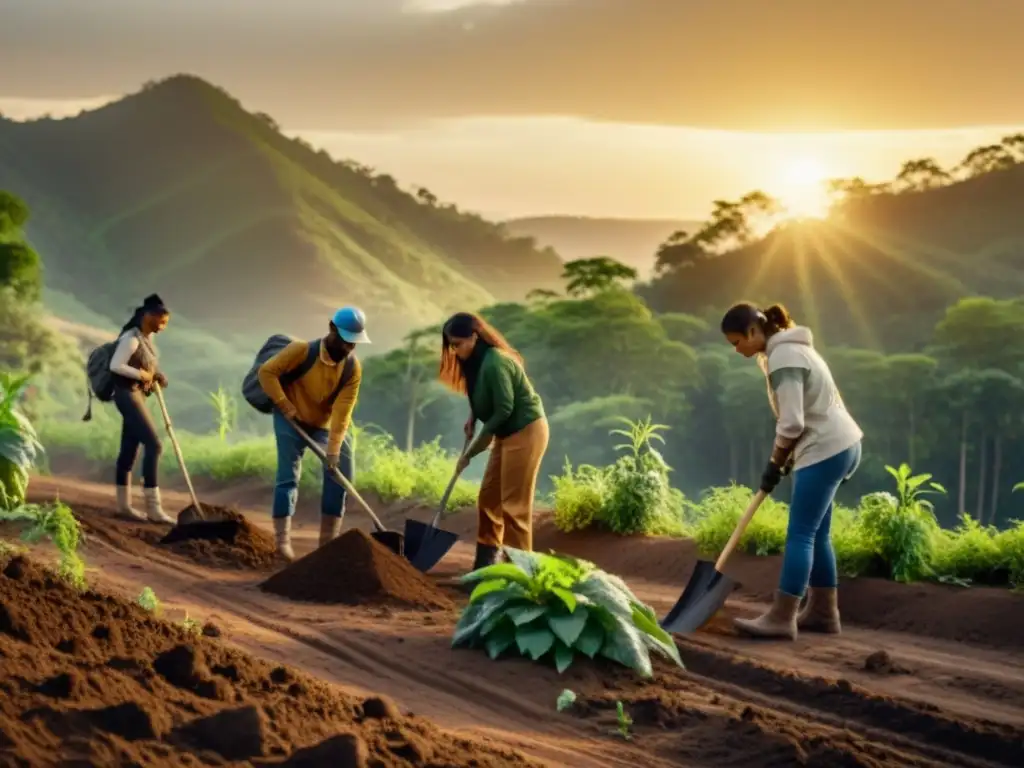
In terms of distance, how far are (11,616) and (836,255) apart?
50284 millimetres

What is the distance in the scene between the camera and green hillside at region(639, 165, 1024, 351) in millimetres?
47625

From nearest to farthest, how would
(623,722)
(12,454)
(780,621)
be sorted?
(623,722) → (780,621) → (12,454)

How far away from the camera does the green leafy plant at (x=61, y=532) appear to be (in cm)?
609

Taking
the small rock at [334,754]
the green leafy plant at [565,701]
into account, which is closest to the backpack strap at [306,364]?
the green leafy plant at [565,701]

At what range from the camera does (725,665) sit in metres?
6.52

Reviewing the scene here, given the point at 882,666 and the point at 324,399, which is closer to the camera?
the point at 882,666

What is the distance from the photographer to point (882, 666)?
22.0 ft

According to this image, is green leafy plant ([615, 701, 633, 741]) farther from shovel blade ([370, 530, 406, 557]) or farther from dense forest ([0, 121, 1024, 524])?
dense forest ([0, 121, 1024, 524])

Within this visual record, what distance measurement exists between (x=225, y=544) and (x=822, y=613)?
4274 mm

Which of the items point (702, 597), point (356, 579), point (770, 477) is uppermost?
point (770, 477)

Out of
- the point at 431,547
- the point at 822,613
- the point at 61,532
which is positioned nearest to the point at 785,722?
the point at 822,613

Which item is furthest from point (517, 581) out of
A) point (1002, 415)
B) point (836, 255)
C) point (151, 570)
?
point (836, 255)

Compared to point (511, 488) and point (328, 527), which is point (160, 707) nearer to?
point (511, 488)

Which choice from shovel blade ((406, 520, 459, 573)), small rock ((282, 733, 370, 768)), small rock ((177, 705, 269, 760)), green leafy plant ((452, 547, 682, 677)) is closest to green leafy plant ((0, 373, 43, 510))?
shovel blade ((406, 520, 459, 573))
